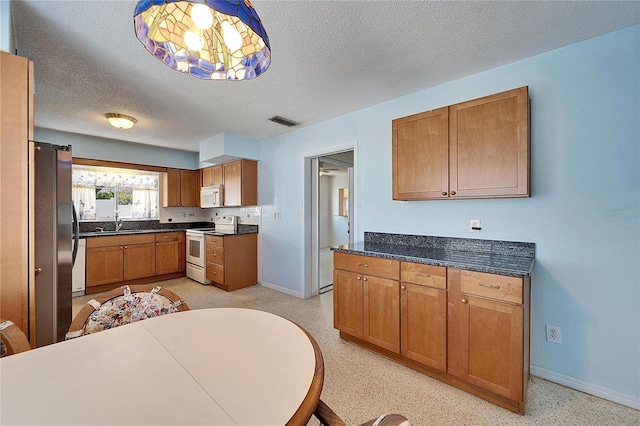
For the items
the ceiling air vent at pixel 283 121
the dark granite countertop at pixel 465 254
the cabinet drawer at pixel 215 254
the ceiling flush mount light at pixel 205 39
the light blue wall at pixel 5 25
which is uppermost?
the ceiling air vent at pixel 283 121

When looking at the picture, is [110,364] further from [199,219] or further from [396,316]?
[199,219]

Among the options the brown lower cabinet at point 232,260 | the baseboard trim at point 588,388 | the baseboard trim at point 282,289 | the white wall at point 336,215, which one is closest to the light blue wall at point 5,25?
the brown lower cabinet at point 232,260

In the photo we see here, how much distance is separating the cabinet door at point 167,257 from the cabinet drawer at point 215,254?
36.9 inches

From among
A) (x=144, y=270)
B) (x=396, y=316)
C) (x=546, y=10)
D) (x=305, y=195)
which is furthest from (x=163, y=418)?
(x=144, y=270)

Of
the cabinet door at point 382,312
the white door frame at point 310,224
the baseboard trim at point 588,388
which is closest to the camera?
the baseboard trim at point 588,388

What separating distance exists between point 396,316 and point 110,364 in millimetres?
1830

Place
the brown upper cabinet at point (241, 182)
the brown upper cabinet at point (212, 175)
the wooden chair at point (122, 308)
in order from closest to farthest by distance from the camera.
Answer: the wooden chair at point (122, 308)
the brown upper cabinet at point (241, 182)
the brown upper cabinet at point (212, 175)

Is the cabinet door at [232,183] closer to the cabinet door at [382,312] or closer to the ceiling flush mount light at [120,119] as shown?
the ceiling flush mount light at [120,119]

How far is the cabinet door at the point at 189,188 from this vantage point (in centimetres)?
534

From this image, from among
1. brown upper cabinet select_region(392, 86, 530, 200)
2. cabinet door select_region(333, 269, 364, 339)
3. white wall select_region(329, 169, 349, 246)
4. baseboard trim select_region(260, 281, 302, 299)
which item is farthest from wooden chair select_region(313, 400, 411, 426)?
white wall select_region(329, 169, 349, 246)

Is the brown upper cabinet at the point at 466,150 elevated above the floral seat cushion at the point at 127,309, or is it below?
above

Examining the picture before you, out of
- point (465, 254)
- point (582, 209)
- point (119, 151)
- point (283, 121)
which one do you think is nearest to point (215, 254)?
point (283, 121)

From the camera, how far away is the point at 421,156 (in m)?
2.33

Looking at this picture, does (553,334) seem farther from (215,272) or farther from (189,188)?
(189,188)
